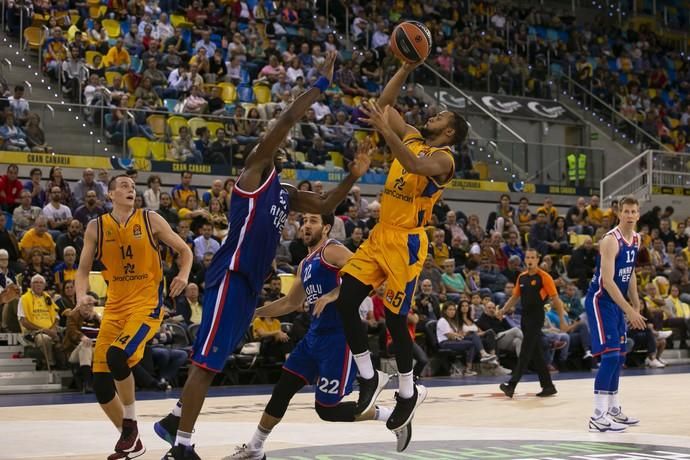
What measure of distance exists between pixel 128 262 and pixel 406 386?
2.34 metres

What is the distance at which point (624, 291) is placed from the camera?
1025cm

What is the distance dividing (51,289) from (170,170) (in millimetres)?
4513

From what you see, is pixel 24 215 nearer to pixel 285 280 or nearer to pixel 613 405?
pixel 285 280

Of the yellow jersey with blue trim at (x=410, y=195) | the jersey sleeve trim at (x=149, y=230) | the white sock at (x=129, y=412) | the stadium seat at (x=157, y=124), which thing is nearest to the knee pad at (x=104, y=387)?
the white sock at (x=129, y=412)

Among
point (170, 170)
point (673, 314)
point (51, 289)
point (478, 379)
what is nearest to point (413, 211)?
point (51, 289)

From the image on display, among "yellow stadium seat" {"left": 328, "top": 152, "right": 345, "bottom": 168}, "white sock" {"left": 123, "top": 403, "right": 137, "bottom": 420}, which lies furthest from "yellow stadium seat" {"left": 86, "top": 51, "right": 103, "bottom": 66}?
"white sock" {"left": 123, "top": 403, "right": 137, "bottom": 420}

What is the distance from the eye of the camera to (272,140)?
21.6 ft

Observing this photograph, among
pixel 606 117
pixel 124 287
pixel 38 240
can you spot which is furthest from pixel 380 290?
pixel 606 117

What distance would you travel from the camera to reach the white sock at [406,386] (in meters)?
7.40

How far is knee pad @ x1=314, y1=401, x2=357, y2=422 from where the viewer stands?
297 inches

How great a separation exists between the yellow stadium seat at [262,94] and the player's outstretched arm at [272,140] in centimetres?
1529

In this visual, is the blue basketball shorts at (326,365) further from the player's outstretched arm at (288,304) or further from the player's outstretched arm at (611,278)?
the player's outstretched arm at (611,278)

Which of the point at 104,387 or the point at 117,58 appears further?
the point at 117,58

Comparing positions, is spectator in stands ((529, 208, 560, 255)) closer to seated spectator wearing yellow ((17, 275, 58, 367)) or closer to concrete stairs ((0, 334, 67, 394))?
concrete stairs ((0, 334, 67, 394))
